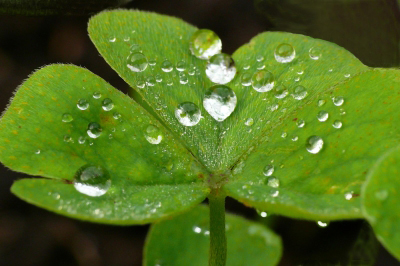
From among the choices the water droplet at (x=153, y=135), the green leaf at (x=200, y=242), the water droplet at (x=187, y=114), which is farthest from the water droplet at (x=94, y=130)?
the green leaf at (x=200, y=242)

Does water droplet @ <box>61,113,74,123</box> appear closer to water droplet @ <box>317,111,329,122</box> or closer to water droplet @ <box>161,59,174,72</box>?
water droplet @ <box>161,59,174,72</box>

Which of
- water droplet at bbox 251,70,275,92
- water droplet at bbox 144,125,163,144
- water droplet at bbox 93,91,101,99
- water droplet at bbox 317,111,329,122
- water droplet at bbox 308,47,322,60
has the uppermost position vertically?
water droplet at bbox 308,47,322,60

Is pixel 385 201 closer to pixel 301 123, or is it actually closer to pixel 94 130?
pixel 301 123

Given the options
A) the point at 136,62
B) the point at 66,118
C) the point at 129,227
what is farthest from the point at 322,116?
the point at 129,227

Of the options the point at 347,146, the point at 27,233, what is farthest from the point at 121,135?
the point at 27,233

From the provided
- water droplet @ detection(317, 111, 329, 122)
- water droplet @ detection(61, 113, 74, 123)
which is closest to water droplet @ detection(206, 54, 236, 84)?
water droplet @ detection(317, 111, 329, 122)

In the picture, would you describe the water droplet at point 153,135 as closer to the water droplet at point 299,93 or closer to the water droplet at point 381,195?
the water droplet at point 299,93

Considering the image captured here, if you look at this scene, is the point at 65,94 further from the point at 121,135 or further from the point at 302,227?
the point at 302,227
